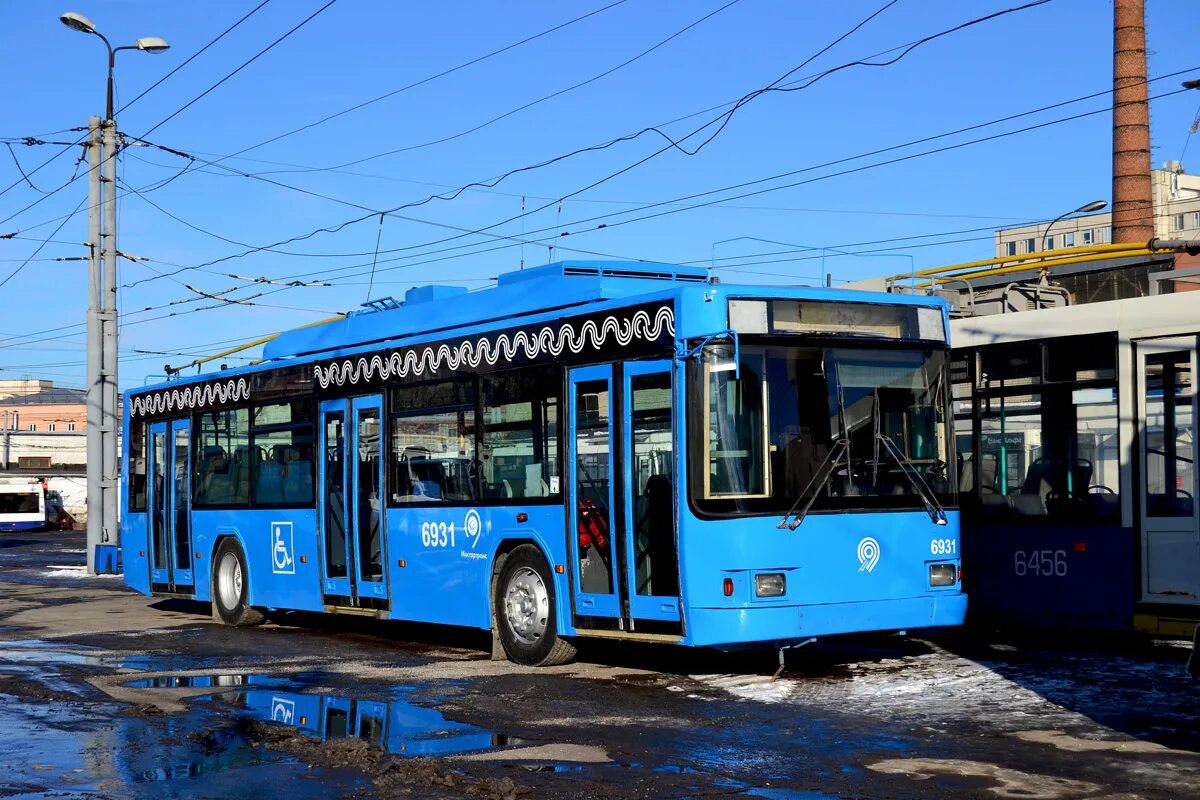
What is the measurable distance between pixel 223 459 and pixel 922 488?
9889 mm

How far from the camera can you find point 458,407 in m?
14.3

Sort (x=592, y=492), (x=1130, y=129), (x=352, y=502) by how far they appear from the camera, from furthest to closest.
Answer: (x=1130, y=129)
(x=352, y=502)
(x=592, y=492)

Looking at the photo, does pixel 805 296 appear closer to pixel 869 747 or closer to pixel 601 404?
pixel 601 404

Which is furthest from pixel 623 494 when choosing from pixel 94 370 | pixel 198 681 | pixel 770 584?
pixel 94 370

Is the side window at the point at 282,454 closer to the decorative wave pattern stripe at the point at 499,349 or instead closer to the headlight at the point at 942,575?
the decorative wave pattern stripe at the point at 499,349

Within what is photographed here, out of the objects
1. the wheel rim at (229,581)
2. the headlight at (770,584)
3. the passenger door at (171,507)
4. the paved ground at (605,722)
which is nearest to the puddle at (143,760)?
the paved ground at (605,722)

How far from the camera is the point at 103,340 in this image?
31.2m

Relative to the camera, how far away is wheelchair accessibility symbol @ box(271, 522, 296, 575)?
1727cm

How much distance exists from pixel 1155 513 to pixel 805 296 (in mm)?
3619

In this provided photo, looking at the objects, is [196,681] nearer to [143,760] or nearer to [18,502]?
[143,760]

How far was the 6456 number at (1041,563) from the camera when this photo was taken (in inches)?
530

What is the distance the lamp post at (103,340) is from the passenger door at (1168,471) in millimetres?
22957

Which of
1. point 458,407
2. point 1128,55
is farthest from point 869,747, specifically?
point 1128,55

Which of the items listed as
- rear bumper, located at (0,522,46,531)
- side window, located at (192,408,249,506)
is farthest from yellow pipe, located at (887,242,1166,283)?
rear bumper, located at (0,522,46,531)
